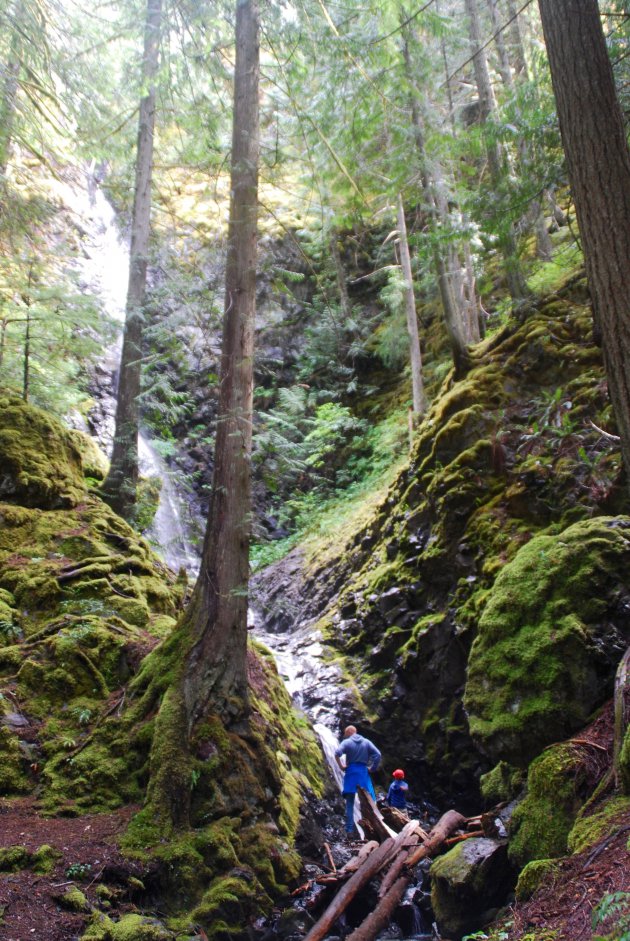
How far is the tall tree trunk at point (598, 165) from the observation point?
3658 millimetres

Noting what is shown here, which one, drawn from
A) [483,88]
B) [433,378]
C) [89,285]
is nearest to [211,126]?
[483,88]

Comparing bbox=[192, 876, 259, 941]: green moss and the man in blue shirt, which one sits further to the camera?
the man in blue shirt

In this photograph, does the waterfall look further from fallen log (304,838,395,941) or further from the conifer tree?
→ fallen log (304,838,395,941)

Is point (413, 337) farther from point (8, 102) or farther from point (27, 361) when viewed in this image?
point (8, 102)

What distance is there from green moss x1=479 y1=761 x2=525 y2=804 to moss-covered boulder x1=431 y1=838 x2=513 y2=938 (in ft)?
2.19

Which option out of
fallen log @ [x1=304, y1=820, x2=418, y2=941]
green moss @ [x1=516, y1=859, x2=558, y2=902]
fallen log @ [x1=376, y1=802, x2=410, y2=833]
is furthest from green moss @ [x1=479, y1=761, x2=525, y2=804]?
green moss @ [x1=516, y1=859, x2=558, y2=902]

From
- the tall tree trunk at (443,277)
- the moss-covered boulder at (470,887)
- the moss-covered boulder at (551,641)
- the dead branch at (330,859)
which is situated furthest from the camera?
the tall tree trunk at (443,277)

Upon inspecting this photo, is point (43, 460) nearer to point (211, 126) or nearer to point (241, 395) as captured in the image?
point (241, 395)

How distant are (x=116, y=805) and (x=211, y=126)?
8840 mm

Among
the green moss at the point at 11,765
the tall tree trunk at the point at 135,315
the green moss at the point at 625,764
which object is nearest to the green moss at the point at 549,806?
the green moss at the point at 625,764

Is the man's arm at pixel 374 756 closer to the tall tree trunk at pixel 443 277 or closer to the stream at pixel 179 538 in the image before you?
the stream at pixel 179 538

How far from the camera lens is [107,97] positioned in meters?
12.1

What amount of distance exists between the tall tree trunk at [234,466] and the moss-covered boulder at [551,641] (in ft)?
9.01

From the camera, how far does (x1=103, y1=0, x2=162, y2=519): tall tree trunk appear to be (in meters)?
10.3
